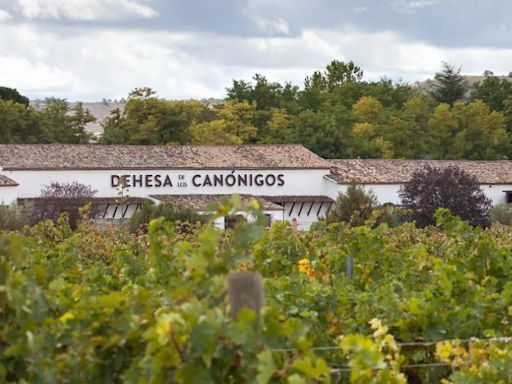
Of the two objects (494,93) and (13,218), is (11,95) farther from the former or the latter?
(13,218)

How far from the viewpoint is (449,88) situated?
9738 cm

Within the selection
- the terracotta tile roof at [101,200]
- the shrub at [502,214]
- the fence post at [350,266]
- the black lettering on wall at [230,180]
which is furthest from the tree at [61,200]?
the fence post at [350,266]

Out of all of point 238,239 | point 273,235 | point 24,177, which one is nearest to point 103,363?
point 238,239

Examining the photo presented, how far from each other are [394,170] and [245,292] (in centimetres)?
5929

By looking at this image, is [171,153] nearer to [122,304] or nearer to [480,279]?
[480,279]

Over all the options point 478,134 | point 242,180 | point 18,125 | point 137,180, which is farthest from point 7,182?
point 478,134

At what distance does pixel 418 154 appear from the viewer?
8100 centimetres

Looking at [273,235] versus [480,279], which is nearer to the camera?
[480,279]

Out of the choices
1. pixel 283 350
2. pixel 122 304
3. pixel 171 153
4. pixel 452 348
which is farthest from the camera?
pixel 171 153

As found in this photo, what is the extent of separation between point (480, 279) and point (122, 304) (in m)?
6.24

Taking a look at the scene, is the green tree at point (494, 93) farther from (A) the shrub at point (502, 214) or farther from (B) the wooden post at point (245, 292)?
(B) the wooden post at point (245, 292)

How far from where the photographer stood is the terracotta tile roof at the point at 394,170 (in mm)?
62991

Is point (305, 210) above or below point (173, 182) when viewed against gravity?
below

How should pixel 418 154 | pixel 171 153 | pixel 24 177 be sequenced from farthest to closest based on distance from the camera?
pixel 418 154, pixel 171 153, pixel 24 177
